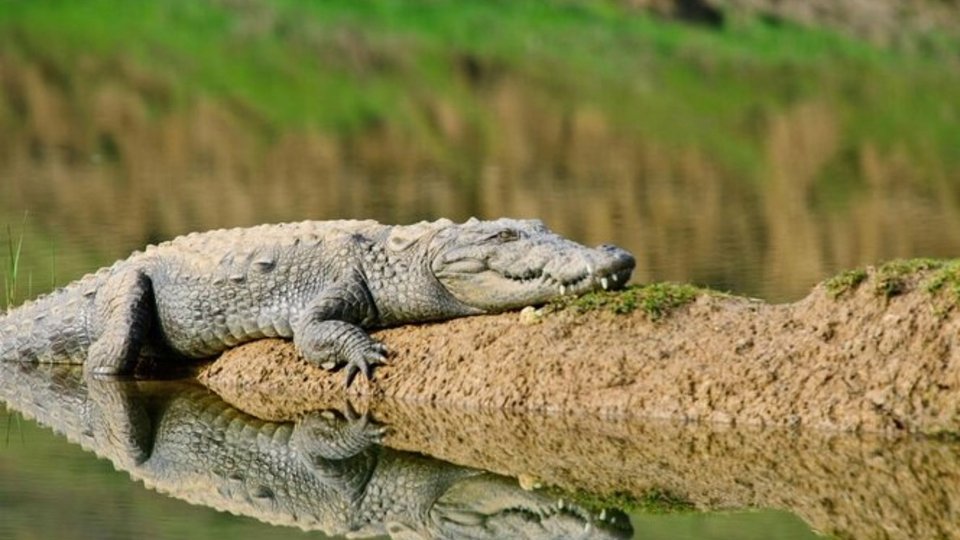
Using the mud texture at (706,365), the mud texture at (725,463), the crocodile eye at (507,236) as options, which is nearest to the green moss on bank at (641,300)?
the mud texture at (706,365)

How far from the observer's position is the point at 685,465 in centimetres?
1060

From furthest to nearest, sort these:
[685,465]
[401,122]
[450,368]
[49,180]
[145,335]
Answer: [401,122] < [49,180] < [145,335] < [450,368] < [685,465]

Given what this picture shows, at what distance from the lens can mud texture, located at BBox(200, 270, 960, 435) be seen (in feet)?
35.9

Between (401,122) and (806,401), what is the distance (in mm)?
19504

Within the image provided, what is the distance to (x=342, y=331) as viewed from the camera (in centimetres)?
1223

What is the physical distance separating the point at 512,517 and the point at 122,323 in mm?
3969

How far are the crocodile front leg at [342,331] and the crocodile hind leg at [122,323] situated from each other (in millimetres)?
1075

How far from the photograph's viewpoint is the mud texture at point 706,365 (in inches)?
430

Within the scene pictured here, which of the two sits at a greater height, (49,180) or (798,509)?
(798,509)

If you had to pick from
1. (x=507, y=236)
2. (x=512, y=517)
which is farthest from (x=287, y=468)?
(x=507, y=236)

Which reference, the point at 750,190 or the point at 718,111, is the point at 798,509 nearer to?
the point at 750,190

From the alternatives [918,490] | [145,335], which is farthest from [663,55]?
[918,490]

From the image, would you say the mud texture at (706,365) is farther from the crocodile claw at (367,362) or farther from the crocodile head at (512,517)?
the crocodile head at (512,517)

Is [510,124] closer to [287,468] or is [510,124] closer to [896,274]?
[896,274]
